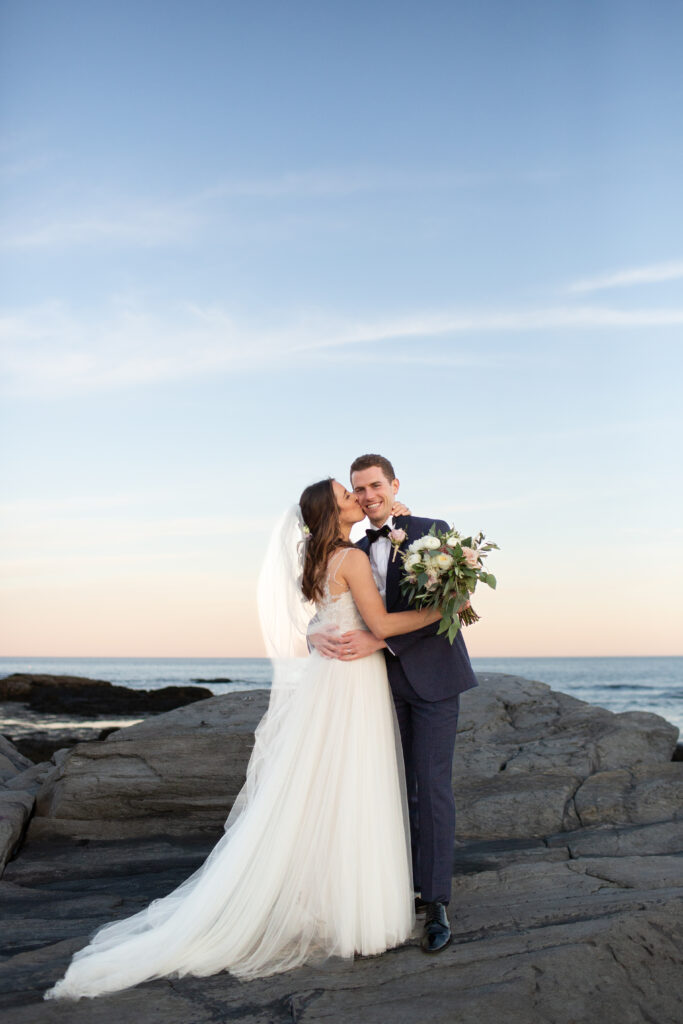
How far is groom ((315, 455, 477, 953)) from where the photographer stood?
4.31 m

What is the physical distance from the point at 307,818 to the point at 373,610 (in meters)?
1.11

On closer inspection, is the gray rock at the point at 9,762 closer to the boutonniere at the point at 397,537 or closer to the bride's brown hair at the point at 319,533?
the bride's brown hair at the point at 319,533

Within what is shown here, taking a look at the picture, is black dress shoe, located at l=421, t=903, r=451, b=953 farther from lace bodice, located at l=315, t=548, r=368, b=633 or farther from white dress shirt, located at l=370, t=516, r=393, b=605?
white dress shirt, located at l=370, t=516, r=393, b=605

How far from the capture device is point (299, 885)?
13.6 ft

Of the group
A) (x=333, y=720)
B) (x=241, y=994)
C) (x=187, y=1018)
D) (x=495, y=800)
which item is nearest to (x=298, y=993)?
(x=241, y=994)

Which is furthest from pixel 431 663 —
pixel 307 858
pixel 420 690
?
pixel 307 858

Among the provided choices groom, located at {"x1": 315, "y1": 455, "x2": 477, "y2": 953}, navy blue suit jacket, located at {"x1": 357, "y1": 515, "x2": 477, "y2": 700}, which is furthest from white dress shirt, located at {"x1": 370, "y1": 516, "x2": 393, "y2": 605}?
navy blue suit jacket, located at {"x1": 357, "y1": 515, "x2": 477, "y2": 700}

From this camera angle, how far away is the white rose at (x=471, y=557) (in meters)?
4.12

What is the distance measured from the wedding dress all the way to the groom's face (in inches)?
18.3

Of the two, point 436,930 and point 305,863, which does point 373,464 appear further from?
point 436,930

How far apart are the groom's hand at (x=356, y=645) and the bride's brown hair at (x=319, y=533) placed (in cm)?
29

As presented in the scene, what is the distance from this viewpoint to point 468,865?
5.70 m

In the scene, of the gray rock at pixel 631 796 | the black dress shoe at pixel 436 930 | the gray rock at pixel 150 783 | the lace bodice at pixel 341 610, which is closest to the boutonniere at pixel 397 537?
the lace bodice at pixel 341 610

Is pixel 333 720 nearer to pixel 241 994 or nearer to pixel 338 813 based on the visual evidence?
pixel 338 813
